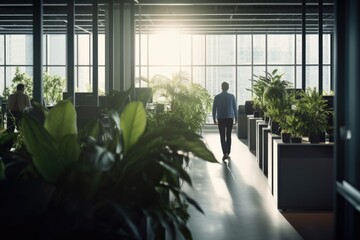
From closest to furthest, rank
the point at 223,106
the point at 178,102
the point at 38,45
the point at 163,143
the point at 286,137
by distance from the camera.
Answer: the point at 163,143, the point at 38,45, the point at 286,137, the point at 178,102, the point at 223,106

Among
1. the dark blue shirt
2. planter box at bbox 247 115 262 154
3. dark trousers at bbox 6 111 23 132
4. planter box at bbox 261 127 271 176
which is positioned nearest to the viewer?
dark trousers at bbox 6 111 23 132

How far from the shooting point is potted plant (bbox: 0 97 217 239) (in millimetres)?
1561

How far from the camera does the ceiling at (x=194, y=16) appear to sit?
12.7 metres

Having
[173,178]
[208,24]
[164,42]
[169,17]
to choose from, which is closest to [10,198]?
[173,178]

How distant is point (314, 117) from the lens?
6.06m

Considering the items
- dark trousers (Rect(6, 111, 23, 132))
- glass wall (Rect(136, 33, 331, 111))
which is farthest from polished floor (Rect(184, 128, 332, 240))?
glass wall (Rect(136, 33, 331, 111))

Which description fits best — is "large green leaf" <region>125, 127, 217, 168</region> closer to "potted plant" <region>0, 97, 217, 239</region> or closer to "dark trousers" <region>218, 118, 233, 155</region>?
"potted plant" <region>0, 97, 217, 239</region>

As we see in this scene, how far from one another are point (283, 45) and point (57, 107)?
18.3 metres

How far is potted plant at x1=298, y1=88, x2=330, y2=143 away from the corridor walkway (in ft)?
3.03

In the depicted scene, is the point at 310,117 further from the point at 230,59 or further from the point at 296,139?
the point at 230,59

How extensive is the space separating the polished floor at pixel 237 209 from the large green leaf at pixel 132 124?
2.27 metres

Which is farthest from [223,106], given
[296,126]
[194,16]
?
[194,16]

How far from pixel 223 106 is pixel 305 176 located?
4519mm

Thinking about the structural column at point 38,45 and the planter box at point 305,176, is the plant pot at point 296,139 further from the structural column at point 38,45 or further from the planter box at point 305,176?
the structural column at point 38,45
